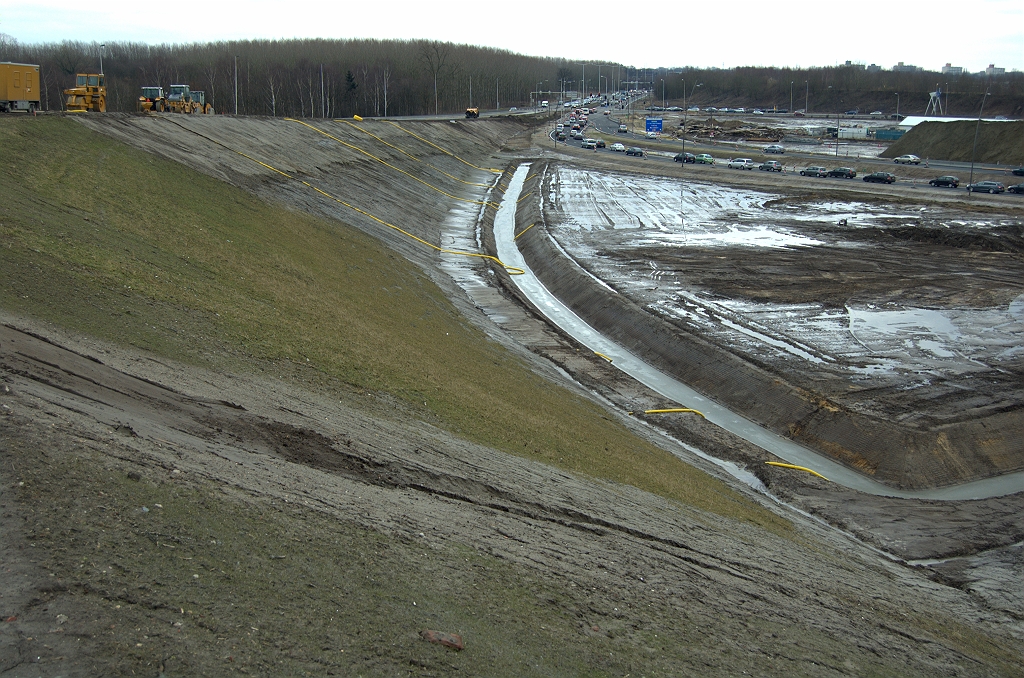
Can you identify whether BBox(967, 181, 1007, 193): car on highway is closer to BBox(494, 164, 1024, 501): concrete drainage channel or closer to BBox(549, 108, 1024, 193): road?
BBox(549, 108, 1024, 193): road

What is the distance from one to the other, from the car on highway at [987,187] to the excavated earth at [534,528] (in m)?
44.8

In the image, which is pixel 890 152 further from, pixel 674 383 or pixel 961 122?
pixel 674 383

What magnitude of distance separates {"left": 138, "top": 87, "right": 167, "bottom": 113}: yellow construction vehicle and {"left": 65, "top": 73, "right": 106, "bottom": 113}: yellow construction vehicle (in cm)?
385

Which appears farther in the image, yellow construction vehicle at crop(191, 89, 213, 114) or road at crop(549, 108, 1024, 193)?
road at crop(549, 108, 1024, 193)

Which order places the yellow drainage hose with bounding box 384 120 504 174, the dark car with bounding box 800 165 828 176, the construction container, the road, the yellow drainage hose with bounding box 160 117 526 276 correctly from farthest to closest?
the road → the dark car with bounding box 800 165 828 176 → the yellow drainage hose with bounding box 384 120 504 174 → the yellow drainage hose with bounding box 160 117 526 276 → the construction container

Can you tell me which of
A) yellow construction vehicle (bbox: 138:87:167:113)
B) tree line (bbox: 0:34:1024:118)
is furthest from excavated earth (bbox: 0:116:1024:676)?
tree line (bbox: 0:34:1024:118)

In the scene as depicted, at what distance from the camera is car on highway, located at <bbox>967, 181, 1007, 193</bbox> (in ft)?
207

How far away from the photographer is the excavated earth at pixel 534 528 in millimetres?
8562

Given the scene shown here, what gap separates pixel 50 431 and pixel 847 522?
17.6 metres

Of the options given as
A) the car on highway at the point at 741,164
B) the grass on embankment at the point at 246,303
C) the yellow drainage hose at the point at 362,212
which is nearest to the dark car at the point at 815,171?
the car on highway at the point at 741,164

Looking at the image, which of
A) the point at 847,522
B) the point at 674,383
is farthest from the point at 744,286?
the point at 847,522

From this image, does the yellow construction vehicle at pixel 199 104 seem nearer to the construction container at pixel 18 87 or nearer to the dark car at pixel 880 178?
the construction container at pixel 18 87

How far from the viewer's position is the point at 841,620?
1316 centimetres

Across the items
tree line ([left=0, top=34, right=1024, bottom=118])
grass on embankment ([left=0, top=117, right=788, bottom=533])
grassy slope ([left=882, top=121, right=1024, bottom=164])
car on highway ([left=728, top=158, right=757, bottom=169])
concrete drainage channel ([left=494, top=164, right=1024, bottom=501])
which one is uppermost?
tree line ([left=0, top=34, right=1024, bottom=118])
